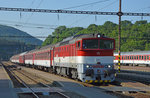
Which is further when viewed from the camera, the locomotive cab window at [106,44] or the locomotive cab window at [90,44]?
the locomotive cab window at [106,44]

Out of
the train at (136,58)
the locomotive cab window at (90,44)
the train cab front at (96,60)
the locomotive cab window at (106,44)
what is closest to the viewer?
the train cab front at (96,60)

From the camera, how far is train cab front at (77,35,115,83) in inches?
779

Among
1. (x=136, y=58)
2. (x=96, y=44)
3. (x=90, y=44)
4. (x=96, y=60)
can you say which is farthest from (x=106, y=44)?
(x=136, y=58)

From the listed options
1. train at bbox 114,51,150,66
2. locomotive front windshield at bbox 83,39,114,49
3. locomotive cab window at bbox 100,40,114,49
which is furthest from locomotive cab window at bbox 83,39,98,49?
train at bbox 114,51,150,66

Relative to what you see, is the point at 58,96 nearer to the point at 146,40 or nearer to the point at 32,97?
the point at 32,97

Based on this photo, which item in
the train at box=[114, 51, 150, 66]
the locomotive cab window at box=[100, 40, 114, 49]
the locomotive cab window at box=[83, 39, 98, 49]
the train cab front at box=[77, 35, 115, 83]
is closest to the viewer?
the train cab front at box=[77, 35, 115, 83]

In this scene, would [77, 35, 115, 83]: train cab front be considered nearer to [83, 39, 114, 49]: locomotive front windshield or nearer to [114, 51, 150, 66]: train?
[83, 39, 114, 49]: locomotive front windshield

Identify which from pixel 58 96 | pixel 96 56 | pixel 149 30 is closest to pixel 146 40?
pixel 149 30

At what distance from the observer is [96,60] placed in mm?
20031

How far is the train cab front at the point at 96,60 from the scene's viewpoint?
19781 mm

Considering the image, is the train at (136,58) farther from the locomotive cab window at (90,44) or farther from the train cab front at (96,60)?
the locomotive cab window at (90,44)

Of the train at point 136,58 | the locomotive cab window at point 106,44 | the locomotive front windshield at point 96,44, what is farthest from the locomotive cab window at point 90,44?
the train at point 136,58

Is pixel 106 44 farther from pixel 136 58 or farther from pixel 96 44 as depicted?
pixel 136 58

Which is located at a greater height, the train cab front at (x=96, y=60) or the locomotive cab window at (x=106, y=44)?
the locomotive cab window at (x=106, y=44)
